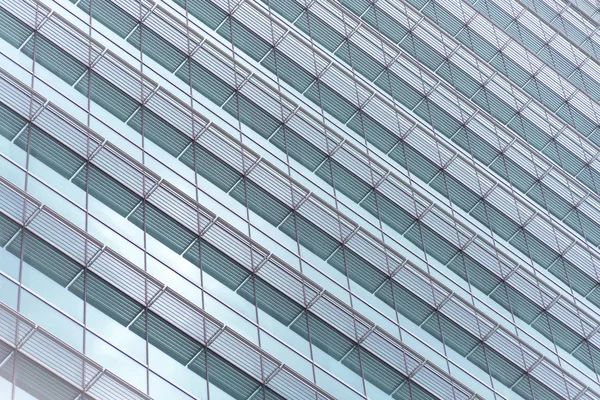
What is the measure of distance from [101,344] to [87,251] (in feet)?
7.89

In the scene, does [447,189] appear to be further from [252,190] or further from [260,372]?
[260,372]

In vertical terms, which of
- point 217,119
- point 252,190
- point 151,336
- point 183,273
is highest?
point 217,119

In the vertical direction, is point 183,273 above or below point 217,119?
below

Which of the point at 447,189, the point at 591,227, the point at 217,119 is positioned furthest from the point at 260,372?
the point at 591,227

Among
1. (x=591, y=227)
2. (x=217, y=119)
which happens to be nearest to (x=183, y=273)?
(x=217, y=119)

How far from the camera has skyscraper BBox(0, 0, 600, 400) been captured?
922 inches

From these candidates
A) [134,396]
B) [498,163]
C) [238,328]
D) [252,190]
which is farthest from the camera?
[498,163]

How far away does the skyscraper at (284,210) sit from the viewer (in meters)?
23.4

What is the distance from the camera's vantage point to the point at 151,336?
77.9 feet

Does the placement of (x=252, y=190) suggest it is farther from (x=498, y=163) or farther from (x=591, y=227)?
(x=591, y=227)

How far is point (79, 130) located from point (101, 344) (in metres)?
6.18

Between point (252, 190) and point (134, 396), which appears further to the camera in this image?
point (252, 190)

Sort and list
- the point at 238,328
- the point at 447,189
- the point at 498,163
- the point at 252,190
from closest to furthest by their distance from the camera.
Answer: the point at 238,328 → the point at 252,190 → the point at 447,189 → the point at 498,163

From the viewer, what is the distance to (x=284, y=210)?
1152 inches
